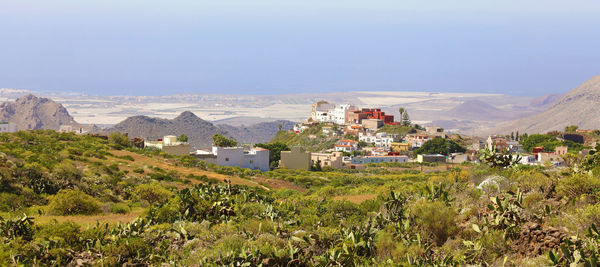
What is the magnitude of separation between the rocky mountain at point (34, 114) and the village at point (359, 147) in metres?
61.4

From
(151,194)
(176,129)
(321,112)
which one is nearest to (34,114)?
(176,129)

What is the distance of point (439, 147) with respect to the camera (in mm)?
81750

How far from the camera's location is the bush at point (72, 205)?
617 inches

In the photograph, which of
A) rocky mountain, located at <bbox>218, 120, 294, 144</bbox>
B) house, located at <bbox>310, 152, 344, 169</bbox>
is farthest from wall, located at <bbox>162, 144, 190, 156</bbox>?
rocky mountain, located at <bbox>218, 120, 294, 144</bbox>

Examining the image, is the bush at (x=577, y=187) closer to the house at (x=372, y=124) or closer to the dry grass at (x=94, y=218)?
the dry grass at (x=94, y=218)

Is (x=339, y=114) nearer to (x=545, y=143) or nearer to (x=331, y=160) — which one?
(x=545, y=143)

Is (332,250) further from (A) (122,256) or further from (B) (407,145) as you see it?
(B) (407,145)

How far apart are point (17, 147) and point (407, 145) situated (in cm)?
6540

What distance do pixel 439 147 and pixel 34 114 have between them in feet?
390

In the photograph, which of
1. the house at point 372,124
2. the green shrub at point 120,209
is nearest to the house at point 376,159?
the house at point 372,124

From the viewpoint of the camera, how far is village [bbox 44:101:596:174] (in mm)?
44562

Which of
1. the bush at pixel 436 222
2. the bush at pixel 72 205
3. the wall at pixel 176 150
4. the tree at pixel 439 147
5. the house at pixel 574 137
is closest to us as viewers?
the bush at pixel 436 222

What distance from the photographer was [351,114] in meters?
115

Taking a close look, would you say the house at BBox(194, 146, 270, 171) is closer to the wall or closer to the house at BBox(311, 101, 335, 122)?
the wall
